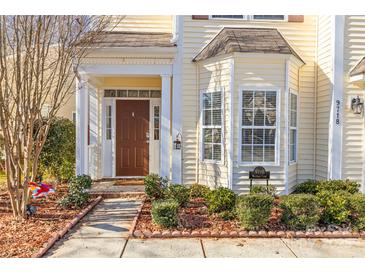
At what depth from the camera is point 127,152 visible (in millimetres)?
8055

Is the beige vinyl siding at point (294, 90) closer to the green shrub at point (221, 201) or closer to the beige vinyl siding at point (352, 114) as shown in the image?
the beige vinyl siding at point (352, 114)

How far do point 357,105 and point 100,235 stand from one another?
5917mm

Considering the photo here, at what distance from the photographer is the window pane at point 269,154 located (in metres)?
6.33

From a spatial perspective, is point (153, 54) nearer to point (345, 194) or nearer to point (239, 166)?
point (239, 166)

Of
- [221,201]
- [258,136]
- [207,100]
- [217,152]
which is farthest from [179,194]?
[207,100]

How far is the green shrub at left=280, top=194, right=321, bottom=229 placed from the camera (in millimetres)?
4484

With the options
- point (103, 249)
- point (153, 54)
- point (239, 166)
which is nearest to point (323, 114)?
point (239, 166)

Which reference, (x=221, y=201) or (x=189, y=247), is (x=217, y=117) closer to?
(x=221, y=201)

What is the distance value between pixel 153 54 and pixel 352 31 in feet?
14.7

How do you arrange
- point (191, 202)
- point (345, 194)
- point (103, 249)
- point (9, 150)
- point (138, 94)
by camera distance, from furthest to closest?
point (138, 94) → point (191, 202) → point (345, 194) → point (9, 150) → point (103, 249)

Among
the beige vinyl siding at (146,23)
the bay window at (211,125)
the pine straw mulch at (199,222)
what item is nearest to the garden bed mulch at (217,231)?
the pine straw mulch at (199,222)

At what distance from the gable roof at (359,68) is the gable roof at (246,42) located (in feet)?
3.67

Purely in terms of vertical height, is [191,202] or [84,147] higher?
[84,147]

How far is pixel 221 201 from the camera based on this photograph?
5.09 meters
